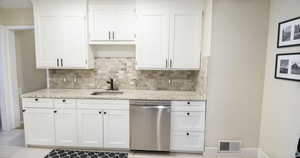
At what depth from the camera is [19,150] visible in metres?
2.52

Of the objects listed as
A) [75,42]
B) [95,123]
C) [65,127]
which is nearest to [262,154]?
[95,123]

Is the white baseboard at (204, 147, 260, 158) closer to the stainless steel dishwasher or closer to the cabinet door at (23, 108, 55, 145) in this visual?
the stainless steel dishwasher

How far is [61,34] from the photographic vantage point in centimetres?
261

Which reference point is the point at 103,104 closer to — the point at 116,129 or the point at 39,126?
the point at 116,129

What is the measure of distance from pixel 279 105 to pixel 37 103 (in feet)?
11.2

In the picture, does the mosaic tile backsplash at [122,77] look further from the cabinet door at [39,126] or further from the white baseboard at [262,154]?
the white baseboard at [262,154]

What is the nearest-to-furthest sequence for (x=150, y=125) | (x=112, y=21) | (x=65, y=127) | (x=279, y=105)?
(x=279, y=105) < (x=150, y=125) < (x=65, y=127) < (x=112, y=21)

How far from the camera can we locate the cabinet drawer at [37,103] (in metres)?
2.42

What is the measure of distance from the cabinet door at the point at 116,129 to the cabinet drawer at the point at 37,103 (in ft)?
2.99

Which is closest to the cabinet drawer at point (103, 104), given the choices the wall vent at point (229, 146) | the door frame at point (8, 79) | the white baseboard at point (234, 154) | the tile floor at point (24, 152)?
the tile floor at point (24, 152)

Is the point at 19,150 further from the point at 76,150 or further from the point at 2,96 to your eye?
the point at 2,96

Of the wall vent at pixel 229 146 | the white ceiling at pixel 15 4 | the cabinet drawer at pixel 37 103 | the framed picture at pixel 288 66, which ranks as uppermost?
the white ceiling at pixel 15 4

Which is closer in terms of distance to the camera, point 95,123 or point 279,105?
point 279,105

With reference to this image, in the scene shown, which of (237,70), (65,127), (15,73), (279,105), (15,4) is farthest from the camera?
(15,73)
